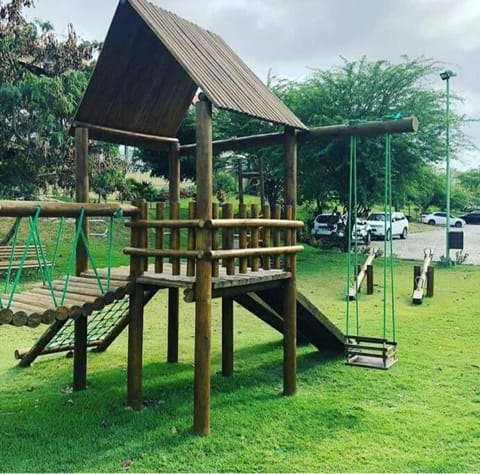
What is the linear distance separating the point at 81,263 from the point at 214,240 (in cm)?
185

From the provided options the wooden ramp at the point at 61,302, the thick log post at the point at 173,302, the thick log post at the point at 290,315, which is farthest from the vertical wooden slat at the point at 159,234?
the thick log post at the point at 290,315

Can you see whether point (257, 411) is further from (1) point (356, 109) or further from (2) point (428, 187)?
(2) point (428, 187)

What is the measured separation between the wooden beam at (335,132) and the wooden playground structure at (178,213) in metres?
0.01

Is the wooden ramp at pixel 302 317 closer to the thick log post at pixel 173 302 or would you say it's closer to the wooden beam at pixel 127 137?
the thick log post at pixel 173 302

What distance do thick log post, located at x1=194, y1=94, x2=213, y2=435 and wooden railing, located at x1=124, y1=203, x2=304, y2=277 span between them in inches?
3.0

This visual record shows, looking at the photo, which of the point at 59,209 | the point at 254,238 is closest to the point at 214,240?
the point at 254,238

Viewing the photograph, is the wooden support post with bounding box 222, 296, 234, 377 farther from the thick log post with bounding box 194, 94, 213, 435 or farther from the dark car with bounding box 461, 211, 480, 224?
the dark car with bounding box 461, 211, 480, 224

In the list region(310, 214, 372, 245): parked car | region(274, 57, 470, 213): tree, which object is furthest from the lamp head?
region(310, 214, 372, 245): parked car

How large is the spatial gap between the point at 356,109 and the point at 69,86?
30.1 feet

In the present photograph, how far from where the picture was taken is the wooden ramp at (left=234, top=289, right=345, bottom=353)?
19.2ft

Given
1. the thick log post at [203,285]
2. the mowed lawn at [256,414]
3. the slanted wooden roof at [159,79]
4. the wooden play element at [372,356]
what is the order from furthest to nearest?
the wooden play element at [372,356], the slanted wooden roof at [159,79], the thick log post at [203,285], the mowed lawn at [256,414]

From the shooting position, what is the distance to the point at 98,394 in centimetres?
536

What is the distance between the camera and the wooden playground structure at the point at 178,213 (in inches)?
172

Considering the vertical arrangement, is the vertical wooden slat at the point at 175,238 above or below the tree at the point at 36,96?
below
